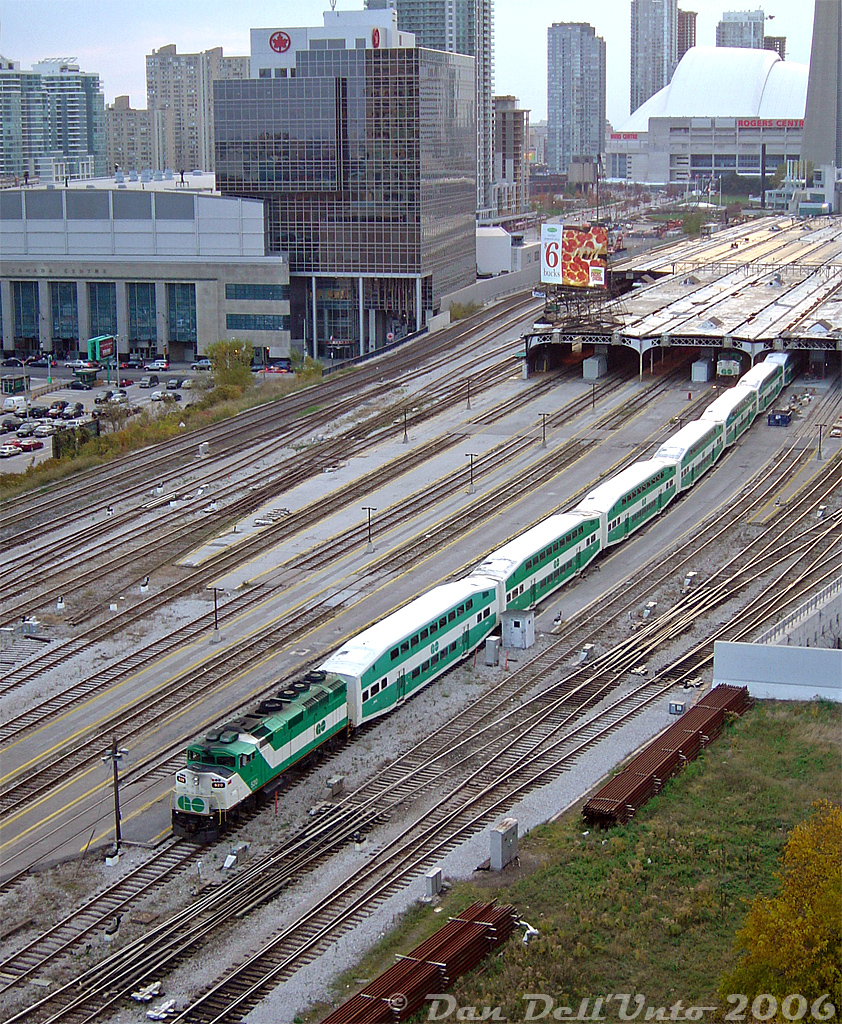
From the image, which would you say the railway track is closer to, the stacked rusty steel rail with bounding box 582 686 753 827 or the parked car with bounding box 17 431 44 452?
the parked car with bounding box 17 431 44 452

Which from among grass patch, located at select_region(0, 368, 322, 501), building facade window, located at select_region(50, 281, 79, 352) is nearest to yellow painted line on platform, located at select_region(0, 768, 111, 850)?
grass patch, located at select_region(0, 368, 322, 501)

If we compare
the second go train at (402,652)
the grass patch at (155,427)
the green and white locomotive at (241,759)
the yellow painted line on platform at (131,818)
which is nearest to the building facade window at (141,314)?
the grass patch at (155,427)

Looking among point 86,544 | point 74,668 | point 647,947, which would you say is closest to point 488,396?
point 86,544

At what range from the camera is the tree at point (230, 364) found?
80.9 m

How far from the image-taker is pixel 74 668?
3872 centimetres

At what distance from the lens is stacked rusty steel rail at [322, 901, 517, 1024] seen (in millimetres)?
21531

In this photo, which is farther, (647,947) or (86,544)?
(86,544)

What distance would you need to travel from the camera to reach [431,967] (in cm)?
2247

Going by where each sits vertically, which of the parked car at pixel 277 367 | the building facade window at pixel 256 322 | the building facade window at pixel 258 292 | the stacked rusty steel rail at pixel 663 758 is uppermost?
the building facade window at pixel 258 292

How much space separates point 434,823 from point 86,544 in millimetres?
25040

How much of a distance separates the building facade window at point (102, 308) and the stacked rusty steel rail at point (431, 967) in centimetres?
8006

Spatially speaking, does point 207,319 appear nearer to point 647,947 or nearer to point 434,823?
point 434,823

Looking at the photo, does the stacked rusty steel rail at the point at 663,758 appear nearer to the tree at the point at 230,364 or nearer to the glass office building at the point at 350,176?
the tree at the point at 230,364

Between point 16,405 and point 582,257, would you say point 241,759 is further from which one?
point 16,405
